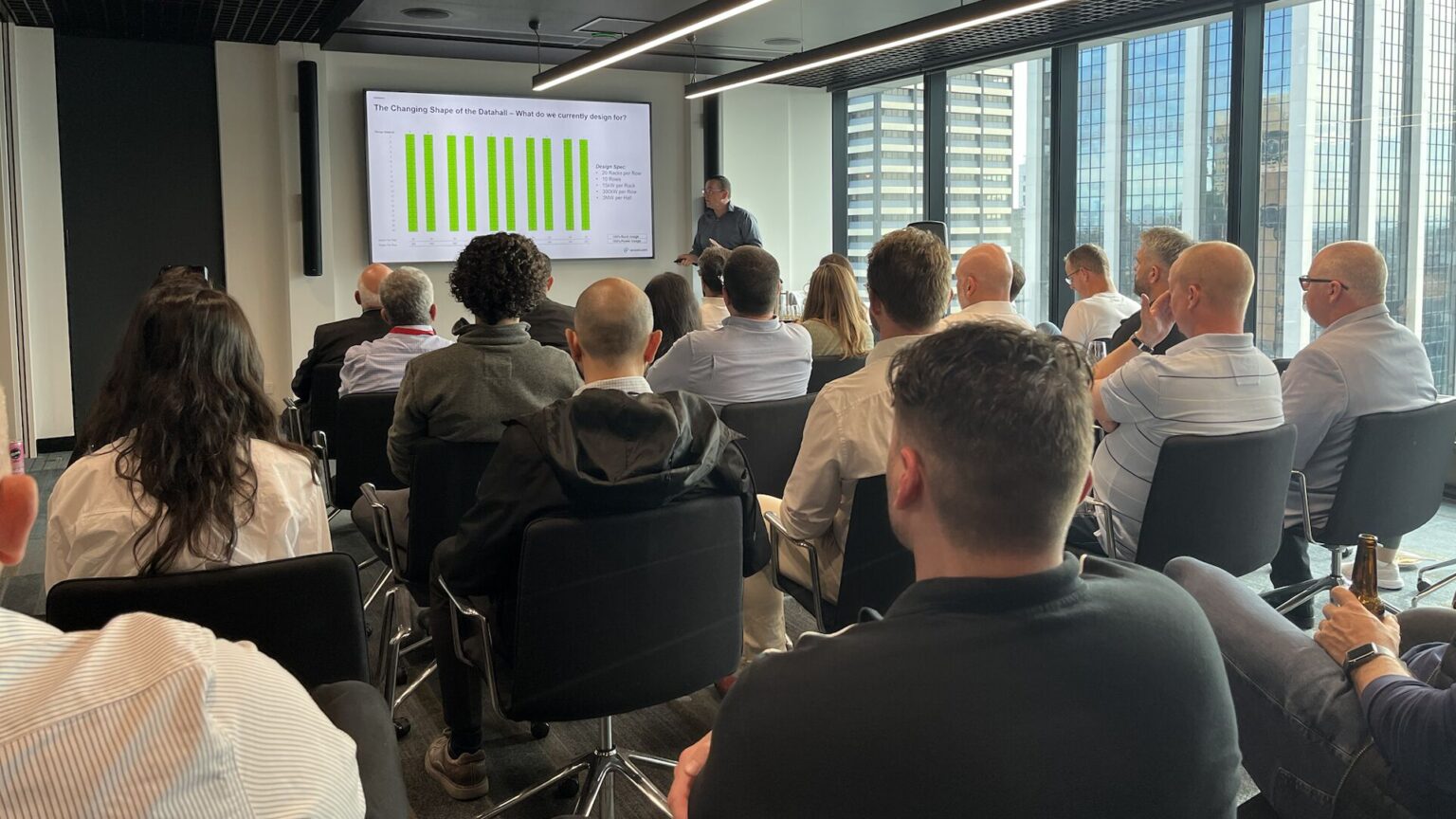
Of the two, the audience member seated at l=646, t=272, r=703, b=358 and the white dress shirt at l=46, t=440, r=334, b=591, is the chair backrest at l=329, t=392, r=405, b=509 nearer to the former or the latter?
the audience member seated at l=646, t=272, r=703, b=358

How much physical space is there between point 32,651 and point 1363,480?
131 inches

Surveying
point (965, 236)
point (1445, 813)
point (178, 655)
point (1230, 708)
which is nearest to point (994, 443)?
point (1230, 708)

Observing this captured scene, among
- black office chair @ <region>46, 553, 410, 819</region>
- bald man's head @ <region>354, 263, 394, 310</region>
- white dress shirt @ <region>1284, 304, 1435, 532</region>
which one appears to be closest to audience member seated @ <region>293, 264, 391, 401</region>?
bald man's head @ <region>354, 263, 394, 310</region>

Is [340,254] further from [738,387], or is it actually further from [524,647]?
[524,647]

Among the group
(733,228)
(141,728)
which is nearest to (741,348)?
(141,728)

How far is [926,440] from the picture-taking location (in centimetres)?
111

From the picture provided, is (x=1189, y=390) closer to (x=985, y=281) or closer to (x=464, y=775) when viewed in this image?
(x=985, y=281)

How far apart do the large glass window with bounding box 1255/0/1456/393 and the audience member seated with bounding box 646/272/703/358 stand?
11.8 ft

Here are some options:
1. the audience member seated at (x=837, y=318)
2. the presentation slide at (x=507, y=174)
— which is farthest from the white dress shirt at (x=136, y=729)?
the presentation slide at (x=507, y=174)

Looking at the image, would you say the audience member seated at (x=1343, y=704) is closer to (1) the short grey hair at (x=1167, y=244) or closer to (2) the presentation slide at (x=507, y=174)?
(1) the short grey hair at (x=1167, y=244)

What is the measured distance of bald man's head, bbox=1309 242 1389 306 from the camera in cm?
340

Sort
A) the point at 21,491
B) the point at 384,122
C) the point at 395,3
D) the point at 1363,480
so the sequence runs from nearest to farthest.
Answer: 1. the point at 21,491
2. the point at 1363,480
3. the point at 395,3
4. the point at 384,122

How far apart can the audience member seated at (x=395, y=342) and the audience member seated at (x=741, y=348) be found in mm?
937

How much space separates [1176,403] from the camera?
2.89 meters
